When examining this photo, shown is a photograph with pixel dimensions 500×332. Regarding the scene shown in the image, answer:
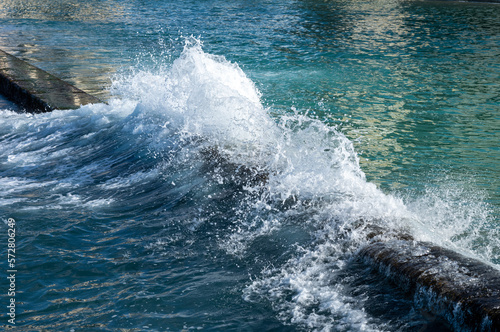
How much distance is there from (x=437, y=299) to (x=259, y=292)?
43.3 inches

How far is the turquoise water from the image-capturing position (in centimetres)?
346

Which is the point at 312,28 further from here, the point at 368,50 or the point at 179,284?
the point at 179,284

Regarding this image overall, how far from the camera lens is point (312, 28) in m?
21.5

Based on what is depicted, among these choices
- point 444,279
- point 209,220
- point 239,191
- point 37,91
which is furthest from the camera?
point 37,91

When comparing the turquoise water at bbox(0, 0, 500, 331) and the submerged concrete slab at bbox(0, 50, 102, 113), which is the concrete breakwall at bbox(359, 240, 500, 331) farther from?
the submerged concrete slab at bbox(0, 50, 102, 113)

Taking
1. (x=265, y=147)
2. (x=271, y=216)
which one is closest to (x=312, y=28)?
(x=265, y=147)

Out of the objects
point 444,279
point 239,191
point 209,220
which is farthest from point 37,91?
point 444,279

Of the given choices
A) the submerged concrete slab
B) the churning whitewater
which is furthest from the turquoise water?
the submerged concrete slab

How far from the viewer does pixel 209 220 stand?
4.76 m

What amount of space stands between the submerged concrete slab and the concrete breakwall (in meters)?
6.49

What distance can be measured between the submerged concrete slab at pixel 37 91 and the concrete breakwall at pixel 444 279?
6.49 meters

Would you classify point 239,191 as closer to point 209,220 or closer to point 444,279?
point 209,220

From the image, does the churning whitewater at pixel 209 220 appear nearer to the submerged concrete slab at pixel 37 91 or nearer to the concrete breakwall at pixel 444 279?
the concrete breakwall at pixel 444 279

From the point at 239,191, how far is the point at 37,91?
18.8ft
